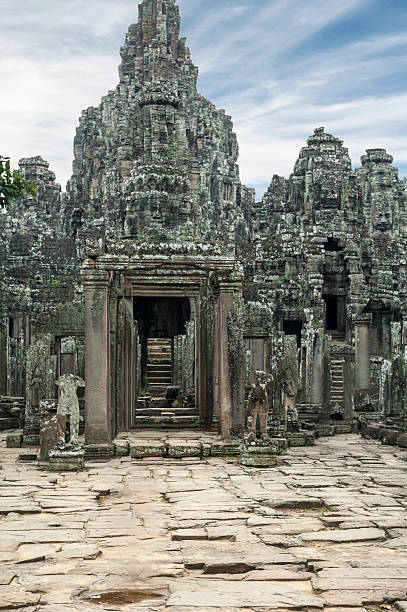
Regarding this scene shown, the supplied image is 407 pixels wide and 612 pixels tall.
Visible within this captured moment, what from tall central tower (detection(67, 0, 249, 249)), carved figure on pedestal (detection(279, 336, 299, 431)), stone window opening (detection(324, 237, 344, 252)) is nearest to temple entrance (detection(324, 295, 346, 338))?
stone window opening (detection(324, 237, 344, 252))

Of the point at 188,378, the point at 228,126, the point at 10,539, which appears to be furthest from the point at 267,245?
the point at 228,126

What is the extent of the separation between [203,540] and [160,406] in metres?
14.7

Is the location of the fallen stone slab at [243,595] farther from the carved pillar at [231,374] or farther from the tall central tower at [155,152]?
the tall central tower at [155,152]

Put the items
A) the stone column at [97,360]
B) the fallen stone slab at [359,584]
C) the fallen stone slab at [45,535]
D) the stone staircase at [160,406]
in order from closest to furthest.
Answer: the fallen stone slab at [359,584] → the fallen stone slab at [45,535] → the stone column at [97,360] → the stone staircase at [160,406]

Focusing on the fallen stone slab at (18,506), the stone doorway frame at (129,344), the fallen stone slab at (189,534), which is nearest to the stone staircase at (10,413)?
the stone doorway frame at (129,344)

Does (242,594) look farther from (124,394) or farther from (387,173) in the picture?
(387,173)

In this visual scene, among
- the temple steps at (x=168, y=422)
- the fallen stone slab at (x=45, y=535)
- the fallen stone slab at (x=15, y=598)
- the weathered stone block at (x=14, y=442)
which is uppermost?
the temple steps at (x=168, y=422)

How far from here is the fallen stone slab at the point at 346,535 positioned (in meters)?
7.17

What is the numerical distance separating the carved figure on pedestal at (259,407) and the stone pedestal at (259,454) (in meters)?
0.09

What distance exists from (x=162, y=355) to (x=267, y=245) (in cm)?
912

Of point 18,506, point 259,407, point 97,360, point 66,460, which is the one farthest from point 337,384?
point 18,506

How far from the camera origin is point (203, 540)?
7215mm

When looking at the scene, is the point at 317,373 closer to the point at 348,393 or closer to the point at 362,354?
the point at 348,393

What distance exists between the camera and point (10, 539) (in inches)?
281
